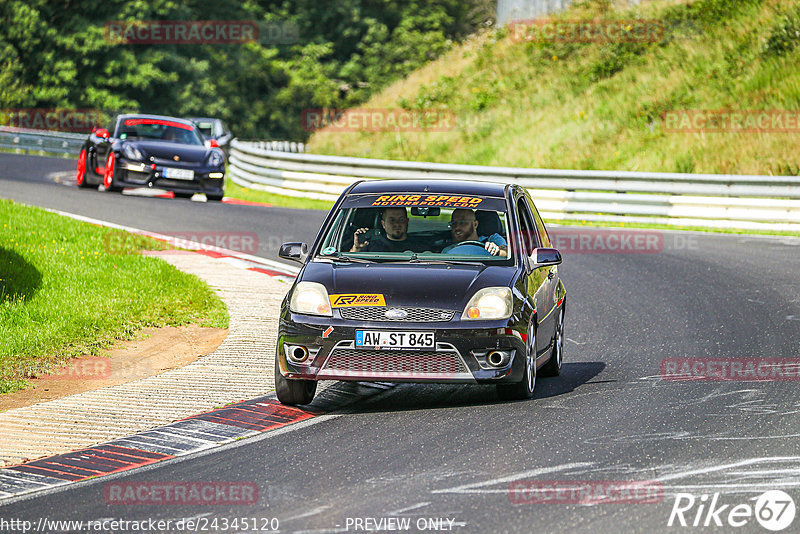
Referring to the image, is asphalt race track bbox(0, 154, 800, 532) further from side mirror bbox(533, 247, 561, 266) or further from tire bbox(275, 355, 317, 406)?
side mirror bbox(533, 247, 561, 266)

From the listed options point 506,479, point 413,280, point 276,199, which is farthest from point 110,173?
point 506,479

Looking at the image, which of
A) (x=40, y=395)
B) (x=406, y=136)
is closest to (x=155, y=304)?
(x=40, y=395)

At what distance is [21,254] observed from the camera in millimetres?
13742

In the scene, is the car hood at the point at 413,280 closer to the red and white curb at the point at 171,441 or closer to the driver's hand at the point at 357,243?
the driver's hand at the point at 357,243

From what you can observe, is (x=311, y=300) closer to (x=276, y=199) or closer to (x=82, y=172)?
(x=82, y=172)

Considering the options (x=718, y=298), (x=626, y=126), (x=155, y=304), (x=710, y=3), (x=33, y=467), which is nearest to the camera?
(x=33, y=467)

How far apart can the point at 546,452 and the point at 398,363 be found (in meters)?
1.36

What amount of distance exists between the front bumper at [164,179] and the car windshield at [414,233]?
1434cm

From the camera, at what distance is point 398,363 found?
796 cm

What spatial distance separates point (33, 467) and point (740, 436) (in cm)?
416

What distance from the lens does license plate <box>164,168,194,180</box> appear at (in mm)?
23203

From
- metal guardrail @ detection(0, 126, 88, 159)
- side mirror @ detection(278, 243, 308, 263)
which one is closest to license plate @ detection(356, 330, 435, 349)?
side mirror @ detection(278, 243, 308, 263)

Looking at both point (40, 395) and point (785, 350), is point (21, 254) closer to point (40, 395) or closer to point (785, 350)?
point (40, 395)

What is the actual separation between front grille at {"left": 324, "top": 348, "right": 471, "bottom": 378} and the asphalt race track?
305mm
